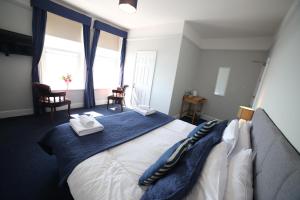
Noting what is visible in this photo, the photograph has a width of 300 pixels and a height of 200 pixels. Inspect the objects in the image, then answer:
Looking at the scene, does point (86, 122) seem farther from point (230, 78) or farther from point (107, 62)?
point (230, 78)

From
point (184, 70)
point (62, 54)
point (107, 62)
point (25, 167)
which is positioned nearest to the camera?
point (25, 167)

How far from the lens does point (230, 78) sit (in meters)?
4.24

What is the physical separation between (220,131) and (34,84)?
3.64 meters

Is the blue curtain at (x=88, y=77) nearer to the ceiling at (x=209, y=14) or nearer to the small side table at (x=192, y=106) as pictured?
the ceiling at (x=209, y=14)

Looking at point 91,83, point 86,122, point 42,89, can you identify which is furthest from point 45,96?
point 86,122

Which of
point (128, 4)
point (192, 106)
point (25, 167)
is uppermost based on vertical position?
point (128, 4)

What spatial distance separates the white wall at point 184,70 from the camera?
3790 mm

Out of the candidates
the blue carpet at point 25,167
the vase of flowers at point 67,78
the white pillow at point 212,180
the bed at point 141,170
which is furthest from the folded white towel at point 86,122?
the vase of flowers at point 67,78

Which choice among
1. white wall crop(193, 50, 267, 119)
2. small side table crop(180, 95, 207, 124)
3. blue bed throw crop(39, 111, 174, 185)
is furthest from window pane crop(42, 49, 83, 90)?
white wall crop(193, 50, 267, 119)

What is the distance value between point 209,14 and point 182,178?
326 centimetres

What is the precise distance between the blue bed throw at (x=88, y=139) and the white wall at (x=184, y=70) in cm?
189

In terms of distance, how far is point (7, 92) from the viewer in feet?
9.56

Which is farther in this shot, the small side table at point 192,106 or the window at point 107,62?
the window at point 107,62

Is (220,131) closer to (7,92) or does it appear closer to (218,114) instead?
(218,114)
